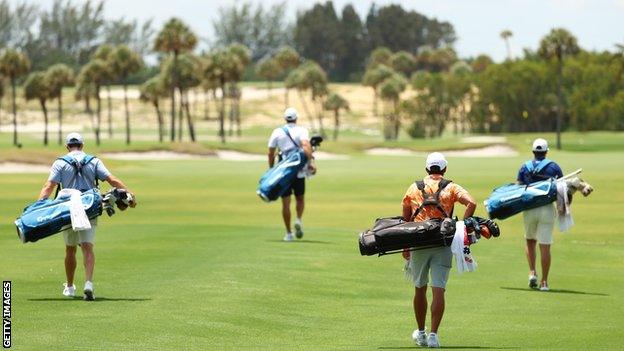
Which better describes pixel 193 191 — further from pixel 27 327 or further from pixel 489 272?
pixel 27 327

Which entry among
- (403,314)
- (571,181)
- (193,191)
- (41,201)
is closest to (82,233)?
(41,201)

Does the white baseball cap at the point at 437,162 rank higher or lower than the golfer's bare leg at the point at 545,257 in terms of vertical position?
higher

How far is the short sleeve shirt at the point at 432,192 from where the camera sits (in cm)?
1667

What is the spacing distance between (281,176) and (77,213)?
8629 millimetres

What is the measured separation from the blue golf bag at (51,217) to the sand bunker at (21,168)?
164 ft

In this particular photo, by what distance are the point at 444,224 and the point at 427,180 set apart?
0.81 meters

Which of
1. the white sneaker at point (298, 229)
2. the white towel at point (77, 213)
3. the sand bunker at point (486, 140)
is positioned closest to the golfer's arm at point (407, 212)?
the white towel at point (77, 213)

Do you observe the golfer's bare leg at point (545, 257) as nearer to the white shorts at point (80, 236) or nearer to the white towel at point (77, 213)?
the white shorts at point (80, 236)

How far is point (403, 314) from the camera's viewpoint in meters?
19.7

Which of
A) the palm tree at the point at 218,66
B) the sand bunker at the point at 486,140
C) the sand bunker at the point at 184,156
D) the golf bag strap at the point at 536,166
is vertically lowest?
the sand bunker at the point at 486,140

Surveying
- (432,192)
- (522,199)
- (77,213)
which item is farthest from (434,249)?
(522,199)

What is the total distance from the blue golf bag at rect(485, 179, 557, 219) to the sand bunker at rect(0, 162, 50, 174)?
48861 millimetres

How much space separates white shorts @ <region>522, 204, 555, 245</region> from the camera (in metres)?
22.4

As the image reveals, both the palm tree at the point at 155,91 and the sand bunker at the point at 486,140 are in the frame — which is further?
the palm tree at the point at 155,91
